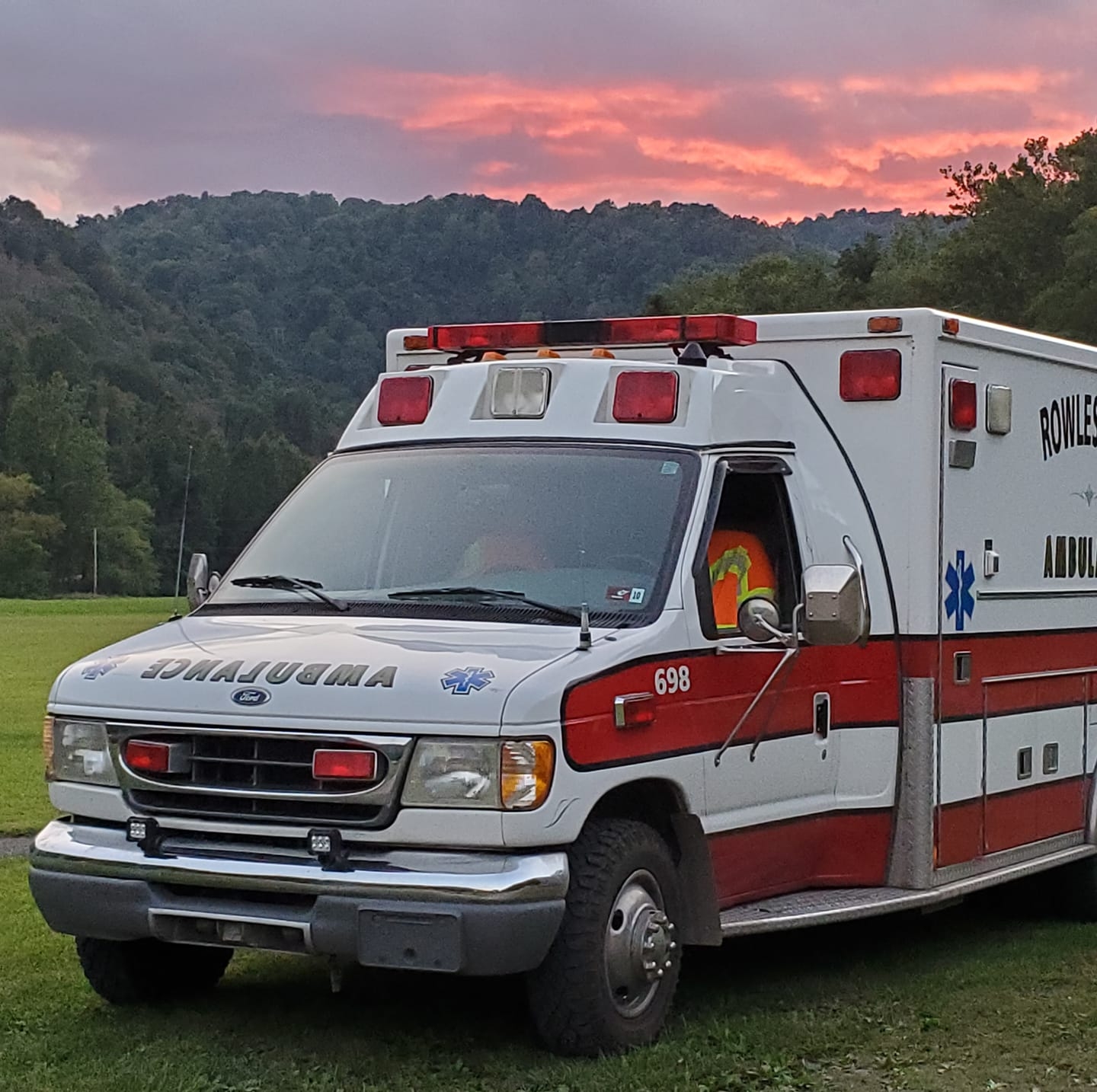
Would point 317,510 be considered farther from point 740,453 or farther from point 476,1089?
point 476,1089

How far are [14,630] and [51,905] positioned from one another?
4057cm

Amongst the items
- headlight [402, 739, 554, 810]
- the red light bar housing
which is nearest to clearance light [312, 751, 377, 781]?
headlight [402, 739, 554, 810]

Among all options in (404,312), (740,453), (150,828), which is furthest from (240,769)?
(404,312)

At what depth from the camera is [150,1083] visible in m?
6.27

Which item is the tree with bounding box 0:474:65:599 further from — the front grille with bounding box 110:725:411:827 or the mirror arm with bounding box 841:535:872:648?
the front grille with bounding box 110:725:411:827

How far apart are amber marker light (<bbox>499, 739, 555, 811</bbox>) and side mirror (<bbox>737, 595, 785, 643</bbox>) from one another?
117 centimetres

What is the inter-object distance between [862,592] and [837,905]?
1.39m

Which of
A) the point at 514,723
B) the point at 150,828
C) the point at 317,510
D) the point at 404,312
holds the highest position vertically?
the point at 404,312

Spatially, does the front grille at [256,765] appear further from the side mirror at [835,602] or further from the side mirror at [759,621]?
the side mirror at [835,602]

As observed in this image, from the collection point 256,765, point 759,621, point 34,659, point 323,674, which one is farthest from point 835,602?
point 34,659

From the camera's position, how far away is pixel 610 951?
6.52 meters

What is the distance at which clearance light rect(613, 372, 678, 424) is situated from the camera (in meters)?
7.53

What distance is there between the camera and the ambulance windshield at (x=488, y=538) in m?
7.01

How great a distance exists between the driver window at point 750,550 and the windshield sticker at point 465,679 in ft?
4.04
